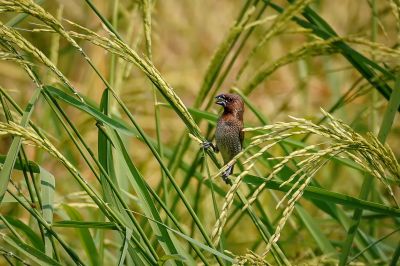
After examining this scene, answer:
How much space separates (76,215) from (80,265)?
0.62 meters

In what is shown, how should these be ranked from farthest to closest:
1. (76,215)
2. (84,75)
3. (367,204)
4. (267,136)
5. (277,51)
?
1. (277,51)
2. (84,75)
3. (76,215)
4. (367,204)
5. (267,136)

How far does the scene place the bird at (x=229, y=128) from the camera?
114 inches

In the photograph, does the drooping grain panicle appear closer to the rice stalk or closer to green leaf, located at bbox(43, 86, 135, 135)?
green leaf, located at bbox(43, 86, 135, 135)

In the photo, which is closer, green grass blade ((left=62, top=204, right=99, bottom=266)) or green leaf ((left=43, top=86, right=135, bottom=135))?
green leaf ((left=43, top=86, right=135, bottom=135))

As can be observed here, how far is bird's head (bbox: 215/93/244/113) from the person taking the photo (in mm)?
2990

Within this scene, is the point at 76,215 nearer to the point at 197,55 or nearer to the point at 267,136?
the point at 267,136

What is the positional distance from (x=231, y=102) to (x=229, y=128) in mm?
125

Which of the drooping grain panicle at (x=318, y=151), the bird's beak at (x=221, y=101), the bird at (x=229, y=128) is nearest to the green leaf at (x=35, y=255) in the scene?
the drooping grain panicle at (x=318, y=151)

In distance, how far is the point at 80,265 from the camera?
2.20 metres

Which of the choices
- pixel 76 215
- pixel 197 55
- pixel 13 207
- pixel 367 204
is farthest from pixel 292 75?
pixel 367 204

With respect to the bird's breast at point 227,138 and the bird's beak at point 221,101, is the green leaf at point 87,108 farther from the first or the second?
the bird's beak at point 221,101

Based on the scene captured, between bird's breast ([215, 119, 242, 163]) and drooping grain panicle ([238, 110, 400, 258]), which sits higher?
bird's breast ([215, 119, 242, 163])

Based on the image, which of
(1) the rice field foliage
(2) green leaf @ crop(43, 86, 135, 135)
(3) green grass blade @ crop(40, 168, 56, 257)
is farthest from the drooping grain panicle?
(3) green grass blade @ crop(40, 168, 56, 257)

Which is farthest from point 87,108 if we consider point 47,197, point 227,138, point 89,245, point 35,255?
point 227,138
